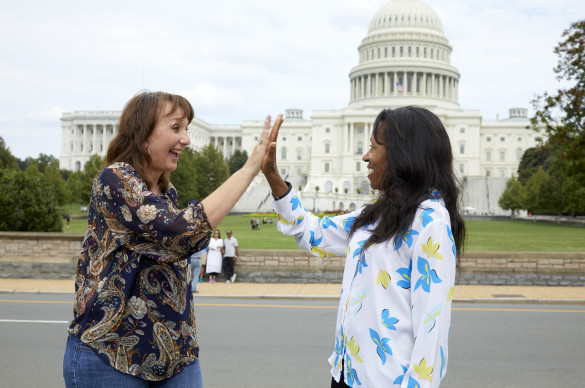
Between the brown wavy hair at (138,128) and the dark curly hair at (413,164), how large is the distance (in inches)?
35.4

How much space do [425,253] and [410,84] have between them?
4523 inches

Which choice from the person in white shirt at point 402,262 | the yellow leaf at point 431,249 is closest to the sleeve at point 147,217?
the person in white shirt at point 402,262

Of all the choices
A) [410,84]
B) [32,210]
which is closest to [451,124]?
[410,84]

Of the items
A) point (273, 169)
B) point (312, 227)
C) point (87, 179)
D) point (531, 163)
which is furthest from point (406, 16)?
point (273, 169)

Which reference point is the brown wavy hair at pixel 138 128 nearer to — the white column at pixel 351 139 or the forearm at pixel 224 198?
the forearm at pixel 224 198

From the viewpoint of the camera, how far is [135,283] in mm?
2562

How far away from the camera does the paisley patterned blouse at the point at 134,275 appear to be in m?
2.49

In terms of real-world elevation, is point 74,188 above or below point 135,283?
above

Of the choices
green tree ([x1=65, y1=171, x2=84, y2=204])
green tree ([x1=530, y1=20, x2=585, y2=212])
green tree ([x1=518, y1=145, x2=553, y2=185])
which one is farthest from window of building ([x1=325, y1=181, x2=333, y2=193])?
green tree ([x1=530, y1=20, x2=585, y2=212])

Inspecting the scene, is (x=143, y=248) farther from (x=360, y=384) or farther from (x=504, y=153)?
(x=504, y=153)

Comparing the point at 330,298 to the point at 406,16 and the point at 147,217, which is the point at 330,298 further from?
the point at 406,16

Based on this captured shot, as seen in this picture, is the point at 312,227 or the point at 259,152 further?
the point at 312,227

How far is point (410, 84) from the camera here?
375 feet

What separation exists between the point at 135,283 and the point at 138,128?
645 millimetres
